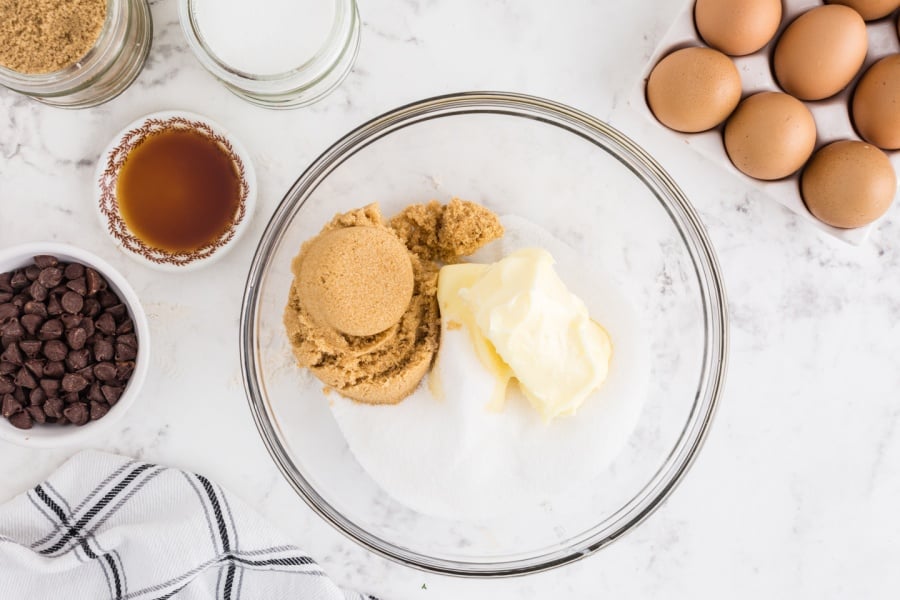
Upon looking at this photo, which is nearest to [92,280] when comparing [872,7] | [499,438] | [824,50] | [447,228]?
[447,228]

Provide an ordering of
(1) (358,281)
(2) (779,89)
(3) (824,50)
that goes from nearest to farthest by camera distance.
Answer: (1) (358,281) < (3) (824,50) < (2) (779,89)

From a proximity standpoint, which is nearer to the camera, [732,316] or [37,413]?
[37,413]

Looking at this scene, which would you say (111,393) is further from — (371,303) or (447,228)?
(447,228)

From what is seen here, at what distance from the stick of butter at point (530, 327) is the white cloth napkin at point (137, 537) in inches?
25.0

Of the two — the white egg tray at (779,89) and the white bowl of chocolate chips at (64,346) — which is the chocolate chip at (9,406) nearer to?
the white bowl of chocolate chips at (64,346)

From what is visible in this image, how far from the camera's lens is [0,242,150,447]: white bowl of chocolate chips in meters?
1.29

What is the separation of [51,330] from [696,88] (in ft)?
4.36

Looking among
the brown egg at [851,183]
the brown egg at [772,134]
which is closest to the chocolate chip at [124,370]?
the brown egg at [772,134]

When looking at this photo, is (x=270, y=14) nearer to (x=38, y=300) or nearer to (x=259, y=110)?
(x=259, y=110)

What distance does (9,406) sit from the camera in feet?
4.26

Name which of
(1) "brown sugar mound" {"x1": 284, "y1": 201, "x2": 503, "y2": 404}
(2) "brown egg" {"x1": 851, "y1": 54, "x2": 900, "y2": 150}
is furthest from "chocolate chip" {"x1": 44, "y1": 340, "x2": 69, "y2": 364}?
(2) "brown egg" {"x1": 851, "y1": 54, "x2": 900, "y2": 150}

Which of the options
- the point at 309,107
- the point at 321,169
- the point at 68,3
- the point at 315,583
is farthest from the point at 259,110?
the point at 315,583

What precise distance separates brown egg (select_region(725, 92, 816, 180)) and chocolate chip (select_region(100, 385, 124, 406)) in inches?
51.4

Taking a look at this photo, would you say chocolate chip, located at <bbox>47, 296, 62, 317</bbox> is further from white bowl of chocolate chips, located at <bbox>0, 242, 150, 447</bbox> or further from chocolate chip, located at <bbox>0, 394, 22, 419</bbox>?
chocolate chip, located at <bbox>0, 394, 22, 419</bbox>
